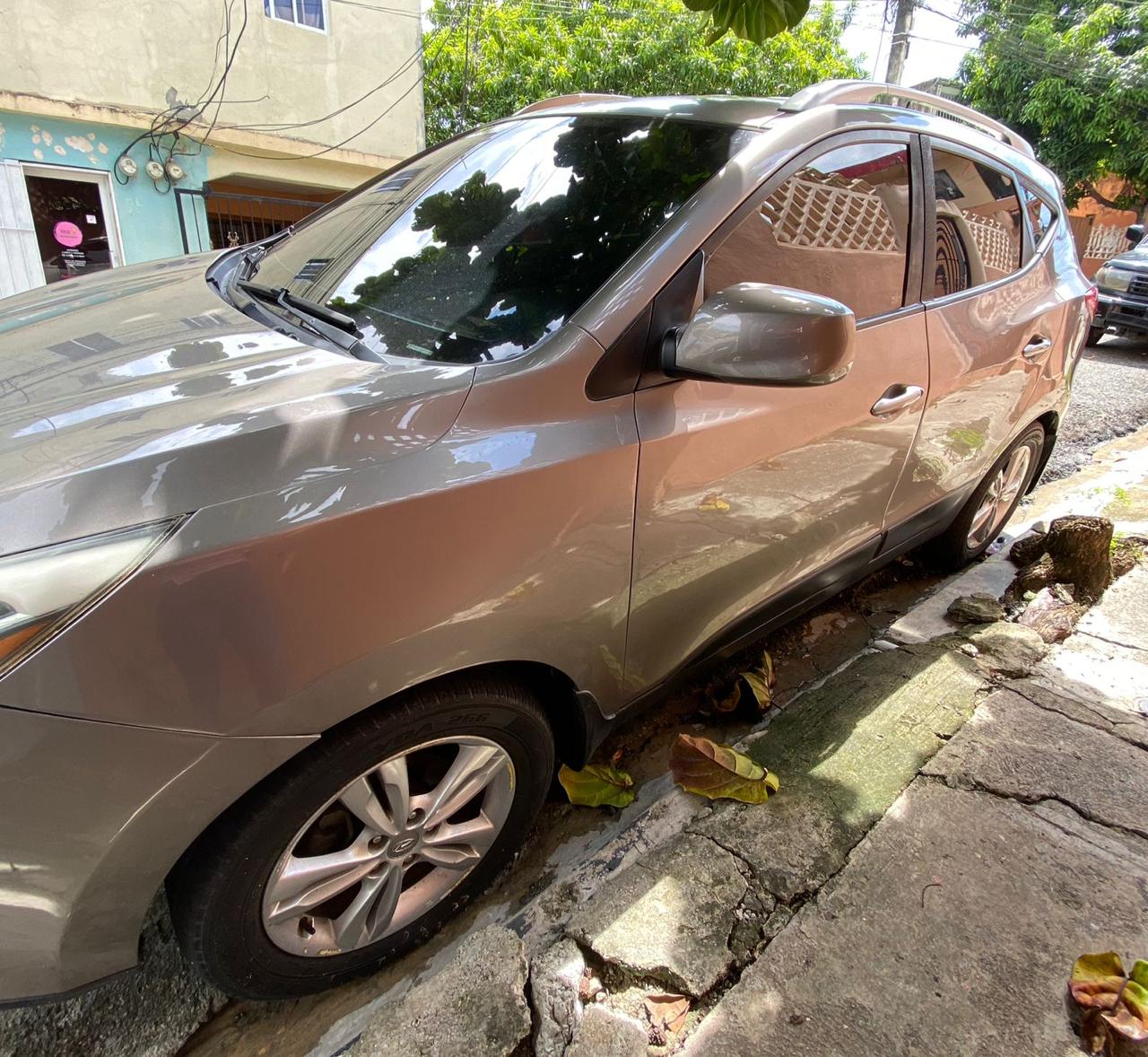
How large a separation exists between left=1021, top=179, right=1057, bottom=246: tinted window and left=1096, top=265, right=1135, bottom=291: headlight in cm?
735

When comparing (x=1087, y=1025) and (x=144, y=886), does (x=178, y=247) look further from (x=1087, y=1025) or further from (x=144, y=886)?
(x=1087, y=1025)

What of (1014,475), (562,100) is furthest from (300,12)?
(1014,475)

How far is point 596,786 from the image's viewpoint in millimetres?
2062

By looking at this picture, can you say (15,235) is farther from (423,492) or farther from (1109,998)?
(1109,998)

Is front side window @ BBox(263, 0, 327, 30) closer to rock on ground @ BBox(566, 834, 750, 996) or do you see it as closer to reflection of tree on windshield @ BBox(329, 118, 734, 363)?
reflection of tree on windshield @ BBox(329, 118, 734, 363)

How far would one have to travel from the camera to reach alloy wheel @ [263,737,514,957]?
138 centimetres

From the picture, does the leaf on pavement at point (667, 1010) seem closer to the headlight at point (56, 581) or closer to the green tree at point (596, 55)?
the headlight at point (56, 581)

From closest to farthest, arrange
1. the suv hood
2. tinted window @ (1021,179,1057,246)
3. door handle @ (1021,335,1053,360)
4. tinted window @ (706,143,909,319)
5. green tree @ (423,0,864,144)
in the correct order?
the suv hood
tinted window @ (706,143,909,319)
door handle @ (1021,335,1053,360)
tinted window @ (1021,179,1057,246)
green tree @ (423,0,864,144)

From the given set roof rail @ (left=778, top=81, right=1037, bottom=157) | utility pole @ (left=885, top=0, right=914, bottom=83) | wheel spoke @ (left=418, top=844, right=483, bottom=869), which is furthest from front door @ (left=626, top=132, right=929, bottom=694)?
utility pole @ (left=885, top=0, right=914, bottom=83)

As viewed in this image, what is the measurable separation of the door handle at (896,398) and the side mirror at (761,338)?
68cm

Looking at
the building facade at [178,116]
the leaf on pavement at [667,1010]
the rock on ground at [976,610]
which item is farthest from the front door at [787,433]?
the building facade at [178,116]

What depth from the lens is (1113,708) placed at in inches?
91.8

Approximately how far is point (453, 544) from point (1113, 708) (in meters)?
2.24

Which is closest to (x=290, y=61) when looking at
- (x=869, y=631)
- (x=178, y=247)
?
(x=178, y=247)
